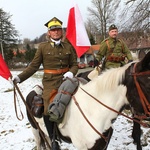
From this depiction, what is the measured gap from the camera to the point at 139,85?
2447mm

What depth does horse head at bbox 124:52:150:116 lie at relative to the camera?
2414 mm

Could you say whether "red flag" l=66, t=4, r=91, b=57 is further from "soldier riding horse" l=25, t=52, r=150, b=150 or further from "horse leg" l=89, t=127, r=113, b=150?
"horse leg" l=89, t=127, r=113, b=150

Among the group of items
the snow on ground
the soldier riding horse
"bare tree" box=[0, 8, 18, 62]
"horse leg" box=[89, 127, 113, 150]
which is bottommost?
the snow on ground

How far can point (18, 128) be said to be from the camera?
7273 mm

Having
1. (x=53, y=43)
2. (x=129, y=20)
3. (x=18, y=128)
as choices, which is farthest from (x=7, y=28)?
(x=53, y=43)

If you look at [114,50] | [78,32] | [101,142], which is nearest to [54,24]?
[78,32]

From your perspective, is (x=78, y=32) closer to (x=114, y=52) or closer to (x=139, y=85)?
(x=114, y=52)

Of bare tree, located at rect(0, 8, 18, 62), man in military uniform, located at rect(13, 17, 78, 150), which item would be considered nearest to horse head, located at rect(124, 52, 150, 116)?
man in military uniform, located at rect(13, 17, 78, 150)

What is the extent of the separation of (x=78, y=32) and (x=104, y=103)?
6.46 feet

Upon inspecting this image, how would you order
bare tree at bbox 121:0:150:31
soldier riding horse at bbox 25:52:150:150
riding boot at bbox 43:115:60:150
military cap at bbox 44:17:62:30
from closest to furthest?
soldier riding horse at bbox 25:52:150:150
military cap at bbox 44:17:62:30
riding boot at bbox 43:115:60:150
bare tree at bbox 121:0:150:31

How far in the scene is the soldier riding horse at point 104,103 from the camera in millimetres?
2461

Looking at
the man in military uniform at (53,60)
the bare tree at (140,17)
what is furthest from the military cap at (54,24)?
the bare tree at (140,17)

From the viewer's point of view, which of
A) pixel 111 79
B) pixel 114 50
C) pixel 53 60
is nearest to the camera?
pixel 111 79

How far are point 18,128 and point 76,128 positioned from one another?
4717 mm
